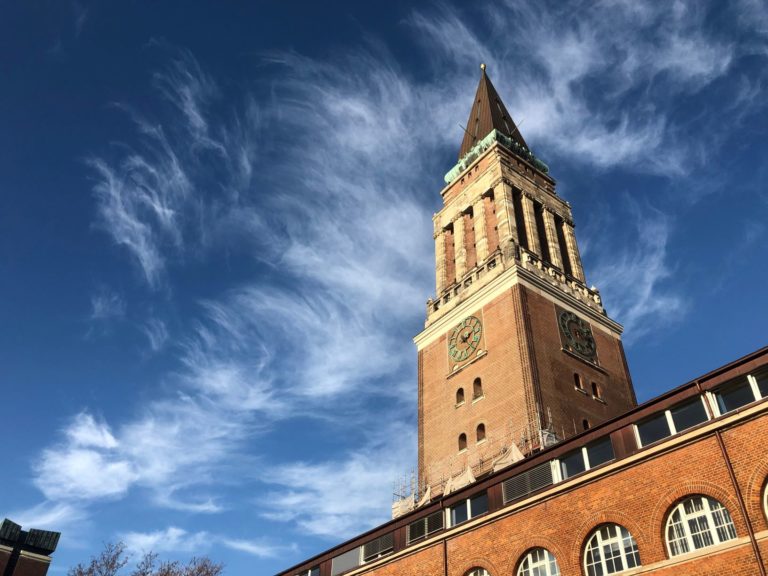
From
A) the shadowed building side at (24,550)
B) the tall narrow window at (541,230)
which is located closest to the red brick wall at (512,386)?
the tall narrow window at (541,230)

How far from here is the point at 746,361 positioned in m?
22.5

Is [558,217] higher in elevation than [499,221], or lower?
higher

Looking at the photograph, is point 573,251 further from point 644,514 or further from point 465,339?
point 644,514

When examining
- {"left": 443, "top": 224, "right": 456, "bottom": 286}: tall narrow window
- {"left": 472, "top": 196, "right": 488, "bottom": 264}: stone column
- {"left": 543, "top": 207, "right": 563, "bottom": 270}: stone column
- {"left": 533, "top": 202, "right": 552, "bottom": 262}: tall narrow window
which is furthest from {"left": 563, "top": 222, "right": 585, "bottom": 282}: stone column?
{"left": 443, "top": 224, "right": 456, "bottom": 286}: tall narrow window

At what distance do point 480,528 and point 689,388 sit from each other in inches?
392

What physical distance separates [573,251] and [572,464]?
109ft

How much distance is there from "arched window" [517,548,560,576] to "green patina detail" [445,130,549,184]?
4165 centimetres

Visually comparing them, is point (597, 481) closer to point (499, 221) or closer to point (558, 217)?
point (499, 221)

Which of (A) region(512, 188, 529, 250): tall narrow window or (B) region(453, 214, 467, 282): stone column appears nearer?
(A) region(512, 188, 529, 250): tall narrow window

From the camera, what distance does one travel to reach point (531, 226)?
54.4 meters

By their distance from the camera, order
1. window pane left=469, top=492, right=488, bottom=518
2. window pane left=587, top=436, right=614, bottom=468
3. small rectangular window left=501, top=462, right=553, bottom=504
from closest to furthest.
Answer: window pane left=587, top=436, right=614, bottom=468
small rectangular window left=501, top=462, right=553, bottom=504
window pane left=469, top=492, right=488, bottom=518

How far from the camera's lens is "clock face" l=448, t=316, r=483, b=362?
4759cm

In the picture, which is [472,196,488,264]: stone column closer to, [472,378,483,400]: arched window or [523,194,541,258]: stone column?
[523,194,541,258]: stone column

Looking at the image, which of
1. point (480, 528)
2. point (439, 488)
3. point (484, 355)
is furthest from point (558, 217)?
point (480, 528)
